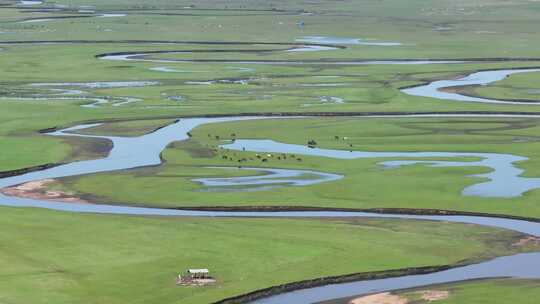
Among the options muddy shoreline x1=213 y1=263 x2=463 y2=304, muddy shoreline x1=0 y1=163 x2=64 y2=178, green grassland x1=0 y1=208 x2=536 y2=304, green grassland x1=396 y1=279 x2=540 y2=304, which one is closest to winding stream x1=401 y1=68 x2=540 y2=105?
muddy shoreline x1=0 y1=163 x2=64 y2=178

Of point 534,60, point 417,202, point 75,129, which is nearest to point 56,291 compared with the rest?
point 417,202

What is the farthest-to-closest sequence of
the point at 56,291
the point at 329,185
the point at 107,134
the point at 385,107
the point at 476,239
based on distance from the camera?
the point at 385,107
the point at 107,134
the point at 329,185
the point at 476,239
the point at 56,291

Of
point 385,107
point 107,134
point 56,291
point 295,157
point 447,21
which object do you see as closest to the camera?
point 56,291

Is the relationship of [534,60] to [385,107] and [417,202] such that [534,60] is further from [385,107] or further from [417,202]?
[417,202]

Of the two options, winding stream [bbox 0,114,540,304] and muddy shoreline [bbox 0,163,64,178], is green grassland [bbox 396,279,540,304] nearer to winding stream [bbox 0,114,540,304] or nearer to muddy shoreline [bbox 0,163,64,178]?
winding stream [bbox 0,114,540,304]

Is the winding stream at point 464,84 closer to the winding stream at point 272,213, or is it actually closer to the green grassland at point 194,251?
the winding stream at point 272,213

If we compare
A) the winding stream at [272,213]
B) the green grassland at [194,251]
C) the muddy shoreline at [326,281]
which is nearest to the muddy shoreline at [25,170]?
the winding stream at [272,213]
